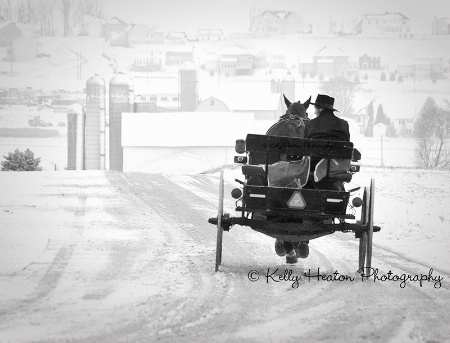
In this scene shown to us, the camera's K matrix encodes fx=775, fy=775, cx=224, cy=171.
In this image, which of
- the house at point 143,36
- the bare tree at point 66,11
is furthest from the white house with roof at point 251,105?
the bare tree at point 66,11

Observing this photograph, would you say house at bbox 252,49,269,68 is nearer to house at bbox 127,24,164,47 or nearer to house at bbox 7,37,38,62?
house at bbox 127,24,164,47

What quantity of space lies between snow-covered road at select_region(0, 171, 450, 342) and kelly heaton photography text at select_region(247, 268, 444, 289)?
48 mm

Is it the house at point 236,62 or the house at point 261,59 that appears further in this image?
the house at point 261,59

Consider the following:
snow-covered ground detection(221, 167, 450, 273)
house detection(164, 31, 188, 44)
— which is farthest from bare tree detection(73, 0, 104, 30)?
snow-covered ground detection(221, 167, 450, 273)

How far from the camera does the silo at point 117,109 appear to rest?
64.0 meters

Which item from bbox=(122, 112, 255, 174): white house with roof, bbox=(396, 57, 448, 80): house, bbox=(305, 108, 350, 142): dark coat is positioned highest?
bbox=(396, 57, 448, 80): house

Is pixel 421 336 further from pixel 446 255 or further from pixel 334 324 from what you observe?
pixel 446 255

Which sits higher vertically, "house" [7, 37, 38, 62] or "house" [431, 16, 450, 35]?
"house" [431, 16, 450, 35]

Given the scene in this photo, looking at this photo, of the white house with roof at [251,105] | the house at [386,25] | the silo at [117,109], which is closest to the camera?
the silo at [117,109]

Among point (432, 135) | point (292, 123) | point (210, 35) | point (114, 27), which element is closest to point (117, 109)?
point (114, 27)

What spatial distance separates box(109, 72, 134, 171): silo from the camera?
2518 inches

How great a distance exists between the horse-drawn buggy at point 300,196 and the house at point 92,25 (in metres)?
71.7

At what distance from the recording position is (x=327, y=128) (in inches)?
349

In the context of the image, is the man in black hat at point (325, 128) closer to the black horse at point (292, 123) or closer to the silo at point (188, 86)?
the black horse at point (292, 123)
